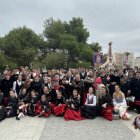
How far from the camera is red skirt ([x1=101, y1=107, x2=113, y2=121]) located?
10758 millimetres

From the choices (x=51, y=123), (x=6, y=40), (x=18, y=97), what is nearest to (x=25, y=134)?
(x=51, y=123)

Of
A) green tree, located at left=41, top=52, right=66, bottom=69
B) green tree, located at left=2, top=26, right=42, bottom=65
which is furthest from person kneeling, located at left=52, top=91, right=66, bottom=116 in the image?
green tree, located at left=2, top=26, right=42, bottom=65

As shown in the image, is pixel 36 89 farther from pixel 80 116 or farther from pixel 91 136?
pixel 91 136

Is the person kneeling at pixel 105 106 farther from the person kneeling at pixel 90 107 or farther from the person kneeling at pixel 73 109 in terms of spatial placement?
the person kneeling at pixel 73 109

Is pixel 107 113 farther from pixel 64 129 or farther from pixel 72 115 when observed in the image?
pixel 64 129

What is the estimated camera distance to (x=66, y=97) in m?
12.0

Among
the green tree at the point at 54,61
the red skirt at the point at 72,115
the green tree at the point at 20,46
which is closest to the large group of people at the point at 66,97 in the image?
the red skirt at the point at 72,115

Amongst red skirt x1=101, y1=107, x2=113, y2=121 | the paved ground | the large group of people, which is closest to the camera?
the paved ground

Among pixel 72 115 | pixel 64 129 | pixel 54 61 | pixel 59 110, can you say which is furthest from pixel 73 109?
pixel 54 61

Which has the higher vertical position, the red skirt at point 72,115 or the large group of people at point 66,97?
the large group of people at point 66,97

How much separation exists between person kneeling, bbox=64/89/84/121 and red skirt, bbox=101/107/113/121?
848 millimetres

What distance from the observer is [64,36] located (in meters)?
48.3

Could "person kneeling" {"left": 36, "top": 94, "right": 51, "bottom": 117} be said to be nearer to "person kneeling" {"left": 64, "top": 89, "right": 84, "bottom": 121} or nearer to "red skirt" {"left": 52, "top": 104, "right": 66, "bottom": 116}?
"red skirt" {"left": 52, "top": 104, "right": 66, "bottom": 116}

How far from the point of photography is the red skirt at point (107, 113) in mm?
10758
